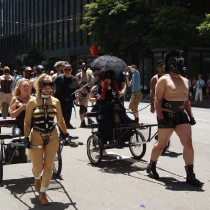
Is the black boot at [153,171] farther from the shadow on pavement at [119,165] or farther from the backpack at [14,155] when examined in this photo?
the backpack at [14,155]

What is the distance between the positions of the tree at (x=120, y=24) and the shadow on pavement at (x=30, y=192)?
2580 cm

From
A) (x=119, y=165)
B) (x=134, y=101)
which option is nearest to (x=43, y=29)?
(x=134, y=101)

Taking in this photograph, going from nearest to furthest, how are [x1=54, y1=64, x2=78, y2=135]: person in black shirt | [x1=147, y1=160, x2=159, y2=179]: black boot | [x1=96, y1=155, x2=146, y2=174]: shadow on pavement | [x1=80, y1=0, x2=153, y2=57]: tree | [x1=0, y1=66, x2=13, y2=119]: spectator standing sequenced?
[x1=147, y1=160, x2=159, y2=179]: black boot → [x1=96, y1=155, x2=146, y2=174]: shadow on pavement → [x1=54, y1=64, x2=78, y2=135]: person in black shirt → [x1=0, y1=66, x2=13, y2=119]: spectator standing → [x1=80, y1=0, x2=153, y2=57]: tree

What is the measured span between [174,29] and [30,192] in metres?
25.0

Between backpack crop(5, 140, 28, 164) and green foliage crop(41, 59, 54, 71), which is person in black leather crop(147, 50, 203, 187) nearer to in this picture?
backpack crop(5, 140, 28, 164)

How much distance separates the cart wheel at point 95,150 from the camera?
8492 millimetres

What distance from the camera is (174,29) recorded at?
3038 centimetres

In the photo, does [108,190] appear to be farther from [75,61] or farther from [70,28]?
[70,28]

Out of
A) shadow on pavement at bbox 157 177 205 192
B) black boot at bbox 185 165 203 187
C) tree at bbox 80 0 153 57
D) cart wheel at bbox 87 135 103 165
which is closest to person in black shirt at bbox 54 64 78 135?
cart wheel at bbox 87 135 103 165

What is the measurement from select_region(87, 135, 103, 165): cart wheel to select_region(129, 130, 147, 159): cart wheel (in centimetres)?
72

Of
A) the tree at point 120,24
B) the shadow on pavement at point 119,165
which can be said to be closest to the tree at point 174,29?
the tree at point 120,24

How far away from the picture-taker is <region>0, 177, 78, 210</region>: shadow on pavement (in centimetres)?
612

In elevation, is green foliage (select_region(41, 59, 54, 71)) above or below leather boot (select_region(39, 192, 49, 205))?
above

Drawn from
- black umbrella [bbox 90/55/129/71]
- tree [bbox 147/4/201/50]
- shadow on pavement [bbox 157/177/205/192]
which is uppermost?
tree [bbox 147/4/201/50]
